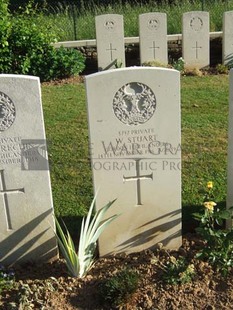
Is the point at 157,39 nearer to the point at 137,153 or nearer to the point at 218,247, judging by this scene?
the point at 137,153

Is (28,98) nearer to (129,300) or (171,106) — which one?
(171,106)

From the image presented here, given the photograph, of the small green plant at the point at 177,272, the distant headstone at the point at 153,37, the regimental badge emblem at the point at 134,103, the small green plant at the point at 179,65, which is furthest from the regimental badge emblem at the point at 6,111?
the distant headstone at the point at 153,37

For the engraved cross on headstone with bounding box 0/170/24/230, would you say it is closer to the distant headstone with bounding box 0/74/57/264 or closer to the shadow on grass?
the distant headstone with bounding box 0/74/57/264

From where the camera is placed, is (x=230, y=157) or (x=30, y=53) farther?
(x=30, y=53)

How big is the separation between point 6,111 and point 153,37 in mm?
6420

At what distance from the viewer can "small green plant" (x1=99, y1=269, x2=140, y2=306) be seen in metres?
3.37

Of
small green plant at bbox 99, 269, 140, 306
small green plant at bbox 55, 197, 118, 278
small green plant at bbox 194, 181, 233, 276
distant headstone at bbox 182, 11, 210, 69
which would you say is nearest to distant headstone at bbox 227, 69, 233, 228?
small green plant at bbox 194, 181, 233, 276

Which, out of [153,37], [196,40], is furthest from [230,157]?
[196,40]

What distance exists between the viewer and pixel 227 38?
9.65 metres

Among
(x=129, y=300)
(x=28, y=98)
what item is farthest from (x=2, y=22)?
(x=129, y=300)

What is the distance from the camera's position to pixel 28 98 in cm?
354

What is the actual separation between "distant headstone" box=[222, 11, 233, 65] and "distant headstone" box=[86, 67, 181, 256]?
637 cm

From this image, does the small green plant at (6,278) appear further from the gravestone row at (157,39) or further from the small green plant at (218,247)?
the gravestone row at (157,39)

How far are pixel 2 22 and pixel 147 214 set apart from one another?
5.85 m
